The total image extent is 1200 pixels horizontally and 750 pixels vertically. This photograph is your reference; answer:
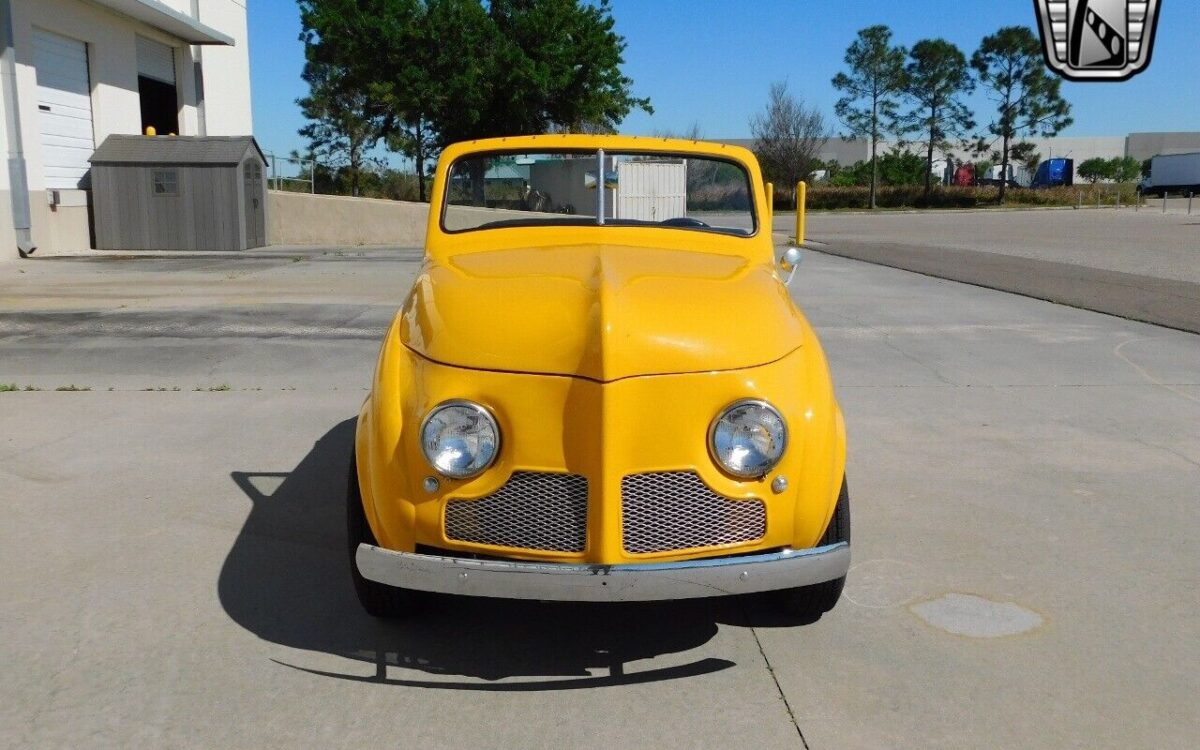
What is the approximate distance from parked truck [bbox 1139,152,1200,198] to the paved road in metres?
73.5

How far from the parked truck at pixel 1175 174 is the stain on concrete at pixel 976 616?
75812 mm

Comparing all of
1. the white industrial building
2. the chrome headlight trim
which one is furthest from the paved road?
the white industrial building

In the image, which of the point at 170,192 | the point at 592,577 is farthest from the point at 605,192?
the point at 170,192

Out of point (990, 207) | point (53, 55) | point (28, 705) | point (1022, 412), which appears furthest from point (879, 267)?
point (990, 207)

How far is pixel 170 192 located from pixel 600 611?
1811 cm

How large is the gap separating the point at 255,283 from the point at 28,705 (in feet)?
37.4

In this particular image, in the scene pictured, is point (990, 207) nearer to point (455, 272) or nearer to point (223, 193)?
point (223, 193)

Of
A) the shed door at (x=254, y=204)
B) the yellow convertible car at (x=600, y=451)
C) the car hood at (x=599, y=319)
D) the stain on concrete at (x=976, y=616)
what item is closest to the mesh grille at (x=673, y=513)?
the yellow convertible car at (x=600, y=451)

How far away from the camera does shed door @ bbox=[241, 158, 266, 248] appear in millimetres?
20094

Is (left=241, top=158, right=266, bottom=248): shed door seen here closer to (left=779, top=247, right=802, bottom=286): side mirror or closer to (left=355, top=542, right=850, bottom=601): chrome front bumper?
(left=779, top=247, right=802, bottom=286): side mirror

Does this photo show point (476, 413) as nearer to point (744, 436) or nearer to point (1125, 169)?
point (744, 436)

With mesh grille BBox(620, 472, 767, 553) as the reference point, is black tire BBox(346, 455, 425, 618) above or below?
below

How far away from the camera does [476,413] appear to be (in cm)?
294

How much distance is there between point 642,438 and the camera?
9.61 ft
